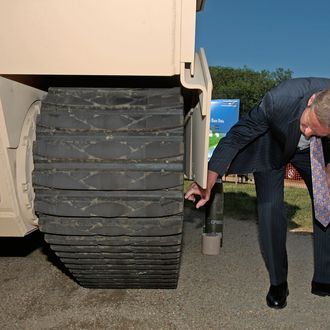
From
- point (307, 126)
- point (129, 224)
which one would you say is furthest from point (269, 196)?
point (129, 224)

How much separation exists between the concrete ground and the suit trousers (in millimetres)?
271

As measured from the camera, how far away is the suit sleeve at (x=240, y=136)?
2.65 metres

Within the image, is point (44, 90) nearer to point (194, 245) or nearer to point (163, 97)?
point (163, 97)

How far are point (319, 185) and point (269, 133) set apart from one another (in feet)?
1.41

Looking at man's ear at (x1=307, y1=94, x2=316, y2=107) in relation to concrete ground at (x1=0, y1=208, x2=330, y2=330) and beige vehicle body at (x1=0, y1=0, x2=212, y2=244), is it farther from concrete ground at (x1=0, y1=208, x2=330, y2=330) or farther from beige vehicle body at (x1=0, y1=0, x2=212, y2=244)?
concrete ground at (x1=0, y1=208, x2=330, y2=330)

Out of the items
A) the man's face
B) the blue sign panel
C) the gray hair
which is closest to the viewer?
the gray hair

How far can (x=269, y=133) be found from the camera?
2766 mm

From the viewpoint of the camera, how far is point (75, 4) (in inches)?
68.4

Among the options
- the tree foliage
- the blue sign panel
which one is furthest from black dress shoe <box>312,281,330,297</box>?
the tree foliage

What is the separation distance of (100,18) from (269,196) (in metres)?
1.67

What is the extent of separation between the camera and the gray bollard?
3990mm

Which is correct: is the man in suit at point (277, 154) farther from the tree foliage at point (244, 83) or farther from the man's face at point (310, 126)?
the tree foliage at point (244, 83)

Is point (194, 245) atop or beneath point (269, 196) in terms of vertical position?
beneath

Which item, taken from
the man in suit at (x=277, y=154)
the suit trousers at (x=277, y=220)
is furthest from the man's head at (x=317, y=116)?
the suit trousers at (x=277, y=220)
